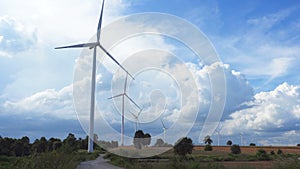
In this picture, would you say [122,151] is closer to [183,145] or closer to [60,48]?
[183,145]

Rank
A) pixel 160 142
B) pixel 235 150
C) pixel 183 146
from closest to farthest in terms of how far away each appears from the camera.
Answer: pixel 160 142 < pixel 183 146 < pixel 235 150

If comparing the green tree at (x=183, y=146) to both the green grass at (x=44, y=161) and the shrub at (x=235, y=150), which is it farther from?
the green grass at (x=44, y=161)

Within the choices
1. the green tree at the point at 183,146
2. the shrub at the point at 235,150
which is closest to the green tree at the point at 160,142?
the green tree at the point at 183,146

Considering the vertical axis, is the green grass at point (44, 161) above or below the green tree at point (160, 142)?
below

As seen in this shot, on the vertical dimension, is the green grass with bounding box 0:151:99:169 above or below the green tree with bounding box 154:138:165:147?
below

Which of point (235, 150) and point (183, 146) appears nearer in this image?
point (183, 146)

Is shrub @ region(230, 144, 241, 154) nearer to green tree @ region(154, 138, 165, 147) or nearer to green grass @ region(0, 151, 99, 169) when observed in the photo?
green tree @ region(154, 138, 165, 147)

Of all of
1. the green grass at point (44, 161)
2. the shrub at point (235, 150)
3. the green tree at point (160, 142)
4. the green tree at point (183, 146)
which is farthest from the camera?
the shrub at point (235, 150)

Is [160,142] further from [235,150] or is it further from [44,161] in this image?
[235,150]

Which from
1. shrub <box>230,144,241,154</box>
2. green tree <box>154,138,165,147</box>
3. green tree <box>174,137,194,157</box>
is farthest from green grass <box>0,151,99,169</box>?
shrub <box>230,144,241,154</box>

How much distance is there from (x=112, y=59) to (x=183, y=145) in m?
17.9

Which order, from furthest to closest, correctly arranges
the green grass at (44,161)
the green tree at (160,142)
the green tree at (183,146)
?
the green tree at (183,146) < the green tree at (160,142) < the green grass at (44,161)

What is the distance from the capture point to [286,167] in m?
20.0

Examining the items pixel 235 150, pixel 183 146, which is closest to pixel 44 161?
pixel 183 146
